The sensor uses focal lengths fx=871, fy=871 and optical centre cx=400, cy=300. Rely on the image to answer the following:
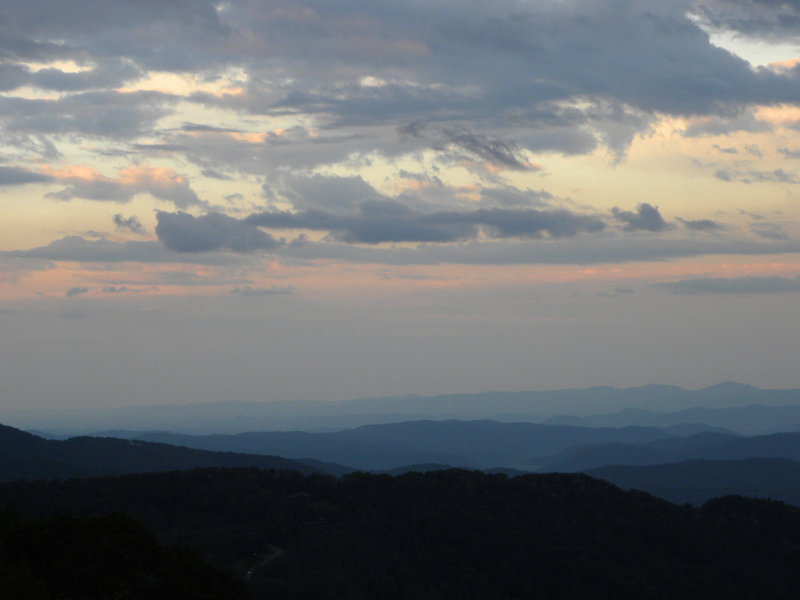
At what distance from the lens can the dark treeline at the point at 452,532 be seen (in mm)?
97250

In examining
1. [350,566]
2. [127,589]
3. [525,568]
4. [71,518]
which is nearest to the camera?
[127,589]

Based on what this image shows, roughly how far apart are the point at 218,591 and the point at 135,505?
228ft

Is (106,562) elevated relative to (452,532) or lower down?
elevated

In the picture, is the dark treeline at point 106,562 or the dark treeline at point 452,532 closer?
the dark treeline at point 106,562

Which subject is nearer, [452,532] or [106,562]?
[106,562]

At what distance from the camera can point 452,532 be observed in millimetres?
113750

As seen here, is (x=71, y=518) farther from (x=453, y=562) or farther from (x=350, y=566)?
(x=453, y=562)

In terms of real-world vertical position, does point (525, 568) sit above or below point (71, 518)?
below

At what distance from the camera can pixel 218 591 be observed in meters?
47.5

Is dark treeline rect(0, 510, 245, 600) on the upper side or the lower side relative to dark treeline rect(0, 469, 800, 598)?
upper

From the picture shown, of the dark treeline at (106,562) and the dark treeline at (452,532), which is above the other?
the dark treeline at (106,562)

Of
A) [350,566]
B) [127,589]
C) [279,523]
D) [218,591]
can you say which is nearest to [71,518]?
[127,589]

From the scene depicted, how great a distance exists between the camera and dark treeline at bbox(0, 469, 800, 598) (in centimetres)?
9725

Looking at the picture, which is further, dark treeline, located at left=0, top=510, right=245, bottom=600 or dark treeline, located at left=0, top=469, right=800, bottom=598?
dark treeline, located at left=0, top=469, right=800, bottom=598
